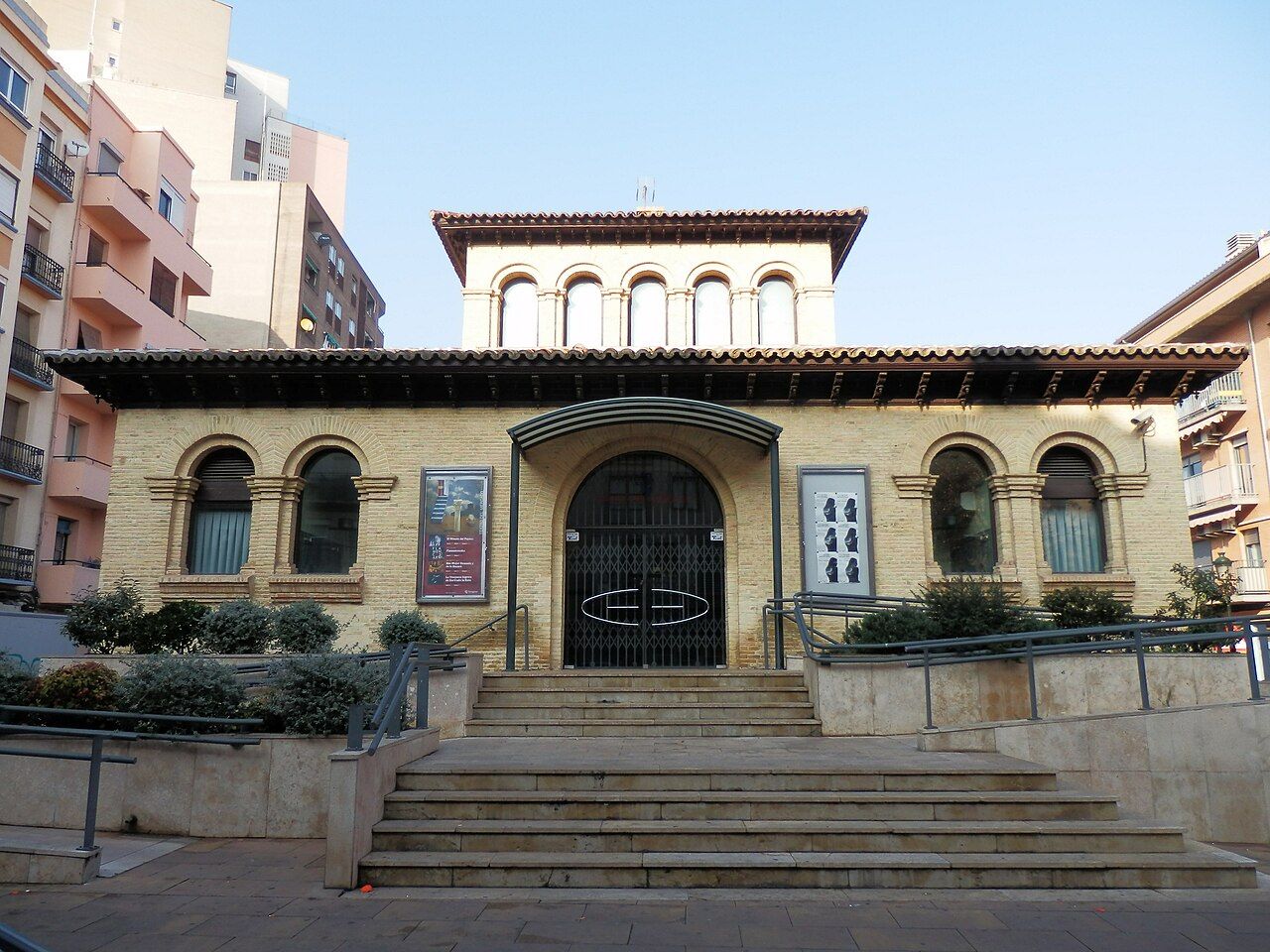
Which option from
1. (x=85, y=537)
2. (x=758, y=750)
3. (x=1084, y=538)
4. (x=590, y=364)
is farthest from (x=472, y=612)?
(x=85, y=537)

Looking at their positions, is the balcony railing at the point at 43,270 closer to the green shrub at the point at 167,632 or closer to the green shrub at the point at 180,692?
the green shrub at the point at 167,632

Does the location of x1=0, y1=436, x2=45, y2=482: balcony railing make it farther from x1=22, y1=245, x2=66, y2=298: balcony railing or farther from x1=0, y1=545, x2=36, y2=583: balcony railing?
x1=22, y1=245, x2=66, y2=298: balcony railing

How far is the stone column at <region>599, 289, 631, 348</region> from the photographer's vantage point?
20.3 meters

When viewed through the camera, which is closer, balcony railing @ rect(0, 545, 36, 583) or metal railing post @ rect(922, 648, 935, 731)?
metal railing post @ rect(922, 648, 935, 731)

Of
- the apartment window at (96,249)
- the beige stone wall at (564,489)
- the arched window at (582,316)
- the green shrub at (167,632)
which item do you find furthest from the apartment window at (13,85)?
the green shrub at (167,632)

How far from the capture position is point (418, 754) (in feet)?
28.6

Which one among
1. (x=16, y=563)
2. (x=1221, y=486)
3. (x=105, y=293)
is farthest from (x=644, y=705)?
(x=1221, y=486)

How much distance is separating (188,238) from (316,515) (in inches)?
1045

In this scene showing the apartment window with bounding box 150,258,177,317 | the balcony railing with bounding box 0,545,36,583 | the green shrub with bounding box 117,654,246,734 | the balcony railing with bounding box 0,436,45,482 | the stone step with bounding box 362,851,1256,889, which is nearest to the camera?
the stone step with bounding box 362,851,1256,889

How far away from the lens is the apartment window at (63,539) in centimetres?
2823

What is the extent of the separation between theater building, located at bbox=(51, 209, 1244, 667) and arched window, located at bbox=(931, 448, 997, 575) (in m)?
0.04

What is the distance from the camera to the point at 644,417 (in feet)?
44.8

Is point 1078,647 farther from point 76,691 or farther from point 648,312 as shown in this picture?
point 648,312

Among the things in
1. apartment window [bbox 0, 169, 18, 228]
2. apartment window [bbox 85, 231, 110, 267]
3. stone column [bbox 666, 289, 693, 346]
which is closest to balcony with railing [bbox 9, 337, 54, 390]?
apartment window [bbox 0, 169, 18, 228]
